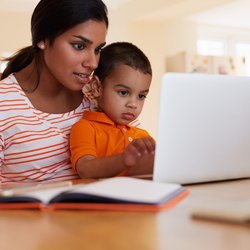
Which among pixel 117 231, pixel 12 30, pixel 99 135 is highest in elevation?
pixel 12 30

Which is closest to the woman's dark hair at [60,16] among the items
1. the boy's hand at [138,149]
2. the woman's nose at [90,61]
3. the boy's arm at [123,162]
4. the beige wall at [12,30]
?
the woman's nose at [90,61]

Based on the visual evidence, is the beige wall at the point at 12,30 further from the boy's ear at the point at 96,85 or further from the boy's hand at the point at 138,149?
the boy's hand at the point at 138,149

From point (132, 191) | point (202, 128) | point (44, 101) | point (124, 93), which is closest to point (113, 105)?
point (124, 93)

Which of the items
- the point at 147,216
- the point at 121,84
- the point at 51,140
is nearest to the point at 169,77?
the point at 147,216

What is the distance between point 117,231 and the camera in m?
0.65

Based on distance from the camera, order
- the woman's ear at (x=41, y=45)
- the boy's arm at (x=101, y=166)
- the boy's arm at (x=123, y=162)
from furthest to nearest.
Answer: the woman's ear at (x=41, y=45) → the boy's arm at (x=101, y=166) → the boy's arm at (x=123, y=162)

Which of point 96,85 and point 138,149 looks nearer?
point 138,149

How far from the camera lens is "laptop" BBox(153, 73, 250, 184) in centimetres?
98

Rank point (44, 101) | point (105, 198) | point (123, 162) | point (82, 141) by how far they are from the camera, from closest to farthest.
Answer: point (105, 198), point (123, 162), point (82, 141), point (44, 101)

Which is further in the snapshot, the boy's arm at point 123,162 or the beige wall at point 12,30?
the beige wall at point 12,30

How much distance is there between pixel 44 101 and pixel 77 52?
0.75 feet

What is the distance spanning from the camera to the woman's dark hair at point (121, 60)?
1.56m

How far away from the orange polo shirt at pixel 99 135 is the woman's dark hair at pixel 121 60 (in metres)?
0.15

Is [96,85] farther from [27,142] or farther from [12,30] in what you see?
[12,30]
